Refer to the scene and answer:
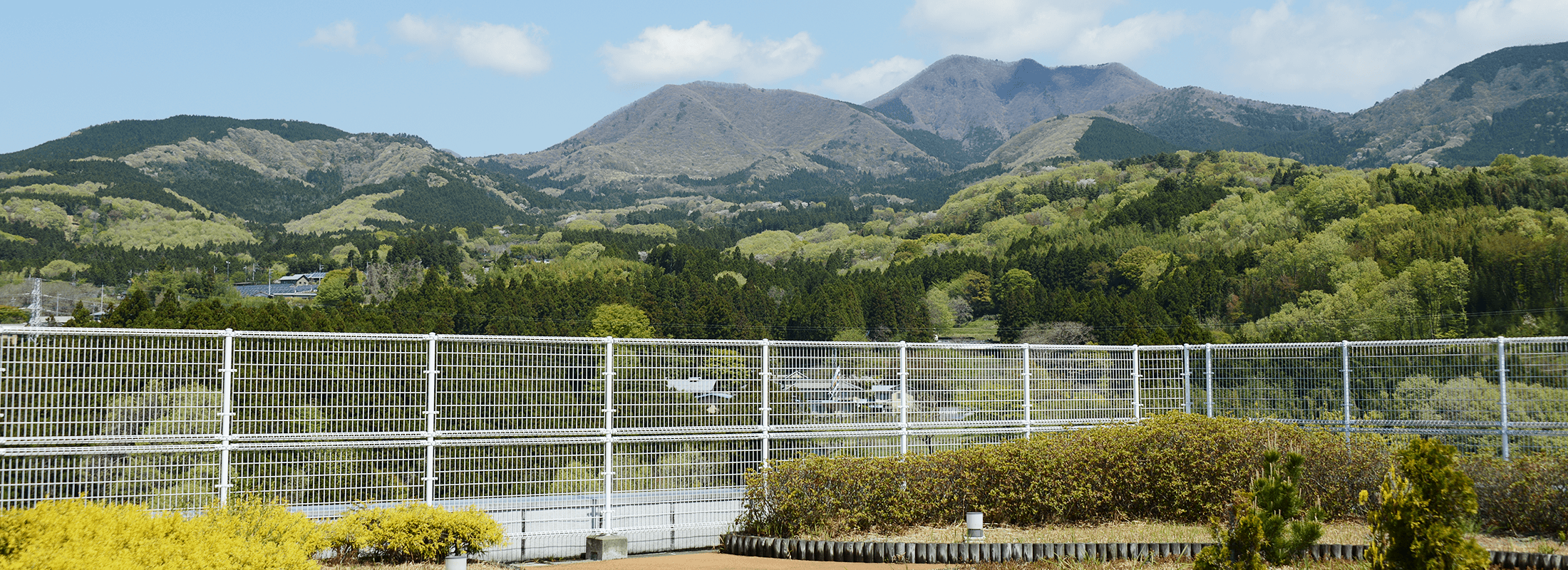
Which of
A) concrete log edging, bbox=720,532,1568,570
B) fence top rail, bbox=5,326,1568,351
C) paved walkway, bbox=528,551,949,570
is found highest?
fence top rail, bbox=5,326,1568,351

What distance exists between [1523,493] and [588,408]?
8.69m

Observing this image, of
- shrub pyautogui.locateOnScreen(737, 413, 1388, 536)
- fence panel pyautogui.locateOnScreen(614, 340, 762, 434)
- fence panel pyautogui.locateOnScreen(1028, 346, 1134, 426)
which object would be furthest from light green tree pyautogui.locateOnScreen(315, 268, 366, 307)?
shrub pyautogui.locateOnScreen(737, 413, 1388, 536)

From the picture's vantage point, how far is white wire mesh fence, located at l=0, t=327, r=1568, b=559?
8805 millimetres

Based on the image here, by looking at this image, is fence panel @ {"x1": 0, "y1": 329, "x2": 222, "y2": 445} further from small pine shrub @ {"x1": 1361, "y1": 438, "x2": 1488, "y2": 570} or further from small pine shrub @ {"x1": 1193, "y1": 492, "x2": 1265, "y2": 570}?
small pine shrub @ {"x1": 1361, "y1": 438, "x2": 1488, "y2": 570}

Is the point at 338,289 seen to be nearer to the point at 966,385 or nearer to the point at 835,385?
the point at 835,385

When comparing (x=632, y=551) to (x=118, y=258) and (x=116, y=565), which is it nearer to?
(x=116, y=565)

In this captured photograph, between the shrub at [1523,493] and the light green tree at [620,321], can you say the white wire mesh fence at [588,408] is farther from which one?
the light green tree at [620,321]

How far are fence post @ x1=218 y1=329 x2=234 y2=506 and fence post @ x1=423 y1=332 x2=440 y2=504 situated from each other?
161cm

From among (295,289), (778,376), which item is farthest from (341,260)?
(778,376)

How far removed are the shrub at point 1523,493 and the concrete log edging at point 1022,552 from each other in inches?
47.5

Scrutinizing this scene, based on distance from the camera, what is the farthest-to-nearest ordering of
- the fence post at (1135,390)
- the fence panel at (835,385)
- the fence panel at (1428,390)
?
the fence post at (1135,390)
the fence panel at (835,385)
the fence panel at (1428,390)

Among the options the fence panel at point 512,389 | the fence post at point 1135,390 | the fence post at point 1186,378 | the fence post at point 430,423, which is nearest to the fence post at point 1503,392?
the fence post at point 1186,378

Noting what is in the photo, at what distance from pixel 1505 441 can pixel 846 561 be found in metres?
7.05

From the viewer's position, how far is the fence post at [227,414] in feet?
29.4
